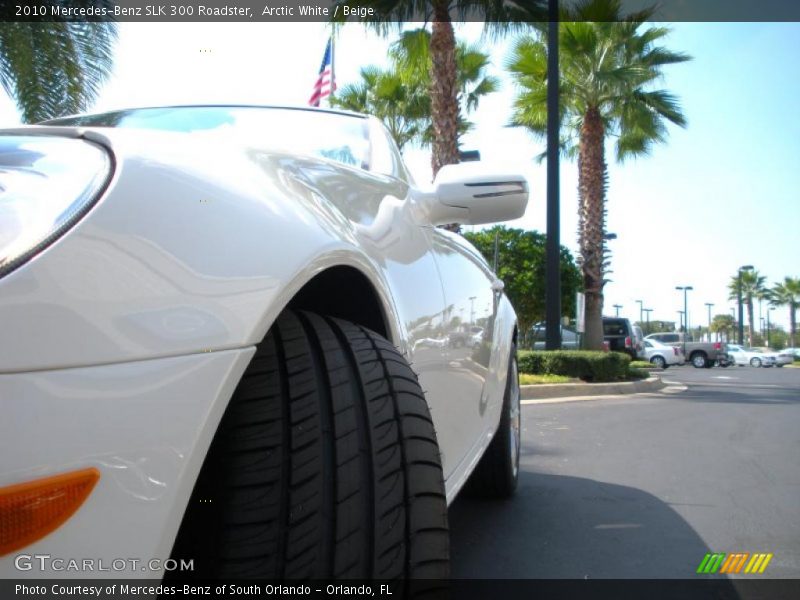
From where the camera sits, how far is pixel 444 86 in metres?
12.4

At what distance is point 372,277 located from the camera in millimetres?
1402

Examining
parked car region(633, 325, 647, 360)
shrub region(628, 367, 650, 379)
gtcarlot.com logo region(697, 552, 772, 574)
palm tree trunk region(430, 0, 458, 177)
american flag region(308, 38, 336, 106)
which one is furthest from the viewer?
parked car region(633, 325, 647, 360)

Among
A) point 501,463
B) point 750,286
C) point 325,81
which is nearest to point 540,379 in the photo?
point 325,81

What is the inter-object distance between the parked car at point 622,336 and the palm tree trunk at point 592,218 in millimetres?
8138

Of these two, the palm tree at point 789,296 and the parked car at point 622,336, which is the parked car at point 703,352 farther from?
the palm tree at point 789,296

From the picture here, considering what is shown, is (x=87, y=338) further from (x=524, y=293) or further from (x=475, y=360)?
(x=524, y=293)

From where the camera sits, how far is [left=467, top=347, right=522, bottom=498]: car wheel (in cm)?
305

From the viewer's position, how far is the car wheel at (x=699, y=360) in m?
33.0

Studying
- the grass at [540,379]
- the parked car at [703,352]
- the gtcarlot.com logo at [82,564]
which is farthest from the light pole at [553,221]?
the parked car at [703,352]

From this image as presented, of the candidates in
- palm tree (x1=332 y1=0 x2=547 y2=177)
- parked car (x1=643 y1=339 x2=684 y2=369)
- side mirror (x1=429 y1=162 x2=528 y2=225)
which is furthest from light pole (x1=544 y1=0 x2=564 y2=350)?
parked car (x1=643 y1=339 x2=684 y2=369)

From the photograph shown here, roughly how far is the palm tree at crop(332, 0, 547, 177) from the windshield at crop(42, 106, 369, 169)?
9833 mm

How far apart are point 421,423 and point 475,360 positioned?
102 cm

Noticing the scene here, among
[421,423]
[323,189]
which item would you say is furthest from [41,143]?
[421,423]

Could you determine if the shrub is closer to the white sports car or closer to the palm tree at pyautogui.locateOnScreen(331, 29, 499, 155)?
the palm tree at pyautogui.locateOnScreen(331, 29, 499, 155)
